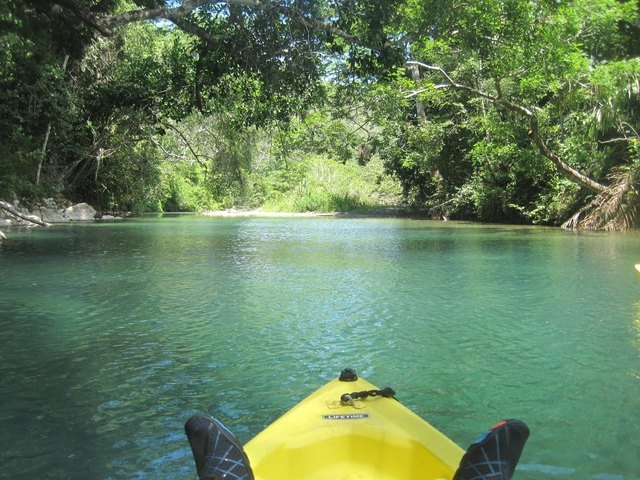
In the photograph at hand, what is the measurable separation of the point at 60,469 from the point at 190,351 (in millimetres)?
2358

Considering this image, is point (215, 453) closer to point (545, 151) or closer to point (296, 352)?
point (296, 352)

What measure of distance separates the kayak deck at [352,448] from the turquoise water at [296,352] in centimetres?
76

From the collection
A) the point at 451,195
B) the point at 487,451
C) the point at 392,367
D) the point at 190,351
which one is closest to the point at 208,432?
the point at 487,451

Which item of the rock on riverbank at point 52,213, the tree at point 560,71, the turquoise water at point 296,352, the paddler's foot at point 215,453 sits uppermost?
the tree at point 560,71

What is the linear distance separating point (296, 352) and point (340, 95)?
951cm

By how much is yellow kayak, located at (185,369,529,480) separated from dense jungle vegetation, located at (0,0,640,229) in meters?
5.95

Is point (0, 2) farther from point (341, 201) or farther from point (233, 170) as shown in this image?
point (341, 201)

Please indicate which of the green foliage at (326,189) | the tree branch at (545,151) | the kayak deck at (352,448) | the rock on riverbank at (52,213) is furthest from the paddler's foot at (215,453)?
the green foliage at (326,189)

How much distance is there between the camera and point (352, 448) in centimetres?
271

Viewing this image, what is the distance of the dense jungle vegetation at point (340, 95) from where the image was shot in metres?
8.30

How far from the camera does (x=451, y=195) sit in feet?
96.7

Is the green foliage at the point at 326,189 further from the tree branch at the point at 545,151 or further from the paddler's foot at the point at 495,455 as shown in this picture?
the paddler's foot at the point at 495,455

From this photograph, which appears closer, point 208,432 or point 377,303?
point 208,432

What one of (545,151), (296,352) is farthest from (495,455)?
(545,151)
